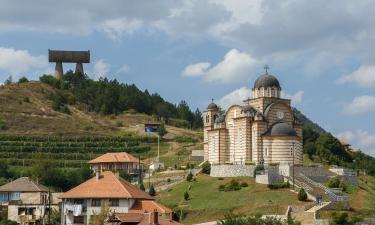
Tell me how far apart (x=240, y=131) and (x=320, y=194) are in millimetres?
18190

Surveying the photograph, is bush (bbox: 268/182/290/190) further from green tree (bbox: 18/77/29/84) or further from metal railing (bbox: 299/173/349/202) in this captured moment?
green tree (bbox: 18/77/29/84)

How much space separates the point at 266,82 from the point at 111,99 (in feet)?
207

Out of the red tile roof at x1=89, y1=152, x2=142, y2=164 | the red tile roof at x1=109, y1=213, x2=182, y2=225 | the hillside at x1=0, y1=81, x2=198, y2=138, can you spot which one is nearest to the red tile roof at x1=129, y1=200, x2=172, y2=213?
the red tile roof at x1=109, y1=213, x2=182, y2=225

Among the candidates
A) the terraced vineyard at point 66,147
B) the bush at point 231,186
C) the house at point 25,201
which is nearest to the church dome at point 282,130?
the bush at point 231,186

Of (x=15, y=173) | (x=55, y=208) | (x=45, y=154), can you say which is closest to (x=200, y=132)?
(x=45, y=154)

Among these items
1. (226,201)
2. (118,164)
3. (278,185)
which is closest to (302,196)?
(278,185)

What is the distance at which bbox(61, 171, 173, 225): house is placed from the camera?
63875 millimetres

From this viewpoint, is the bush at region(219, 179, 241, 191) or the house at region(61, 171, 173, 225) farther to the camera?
the bush at region(219, 179, 241, 191)

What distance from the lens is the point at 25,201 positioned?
71500mm

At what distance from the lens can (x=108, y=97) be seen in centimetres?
14475

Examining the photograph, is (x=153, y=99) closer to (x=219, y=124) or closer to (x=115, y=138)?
(x=115, y=138)

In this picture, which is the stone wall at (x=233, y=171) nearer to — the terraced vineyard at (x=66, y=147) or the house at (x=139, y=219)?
the house at (x=139, y=219)

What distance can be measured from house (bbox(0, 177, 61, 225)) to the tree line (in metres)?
66.0

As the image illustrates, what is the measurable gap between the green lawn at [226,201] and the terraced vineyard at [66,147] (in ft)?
93.5
